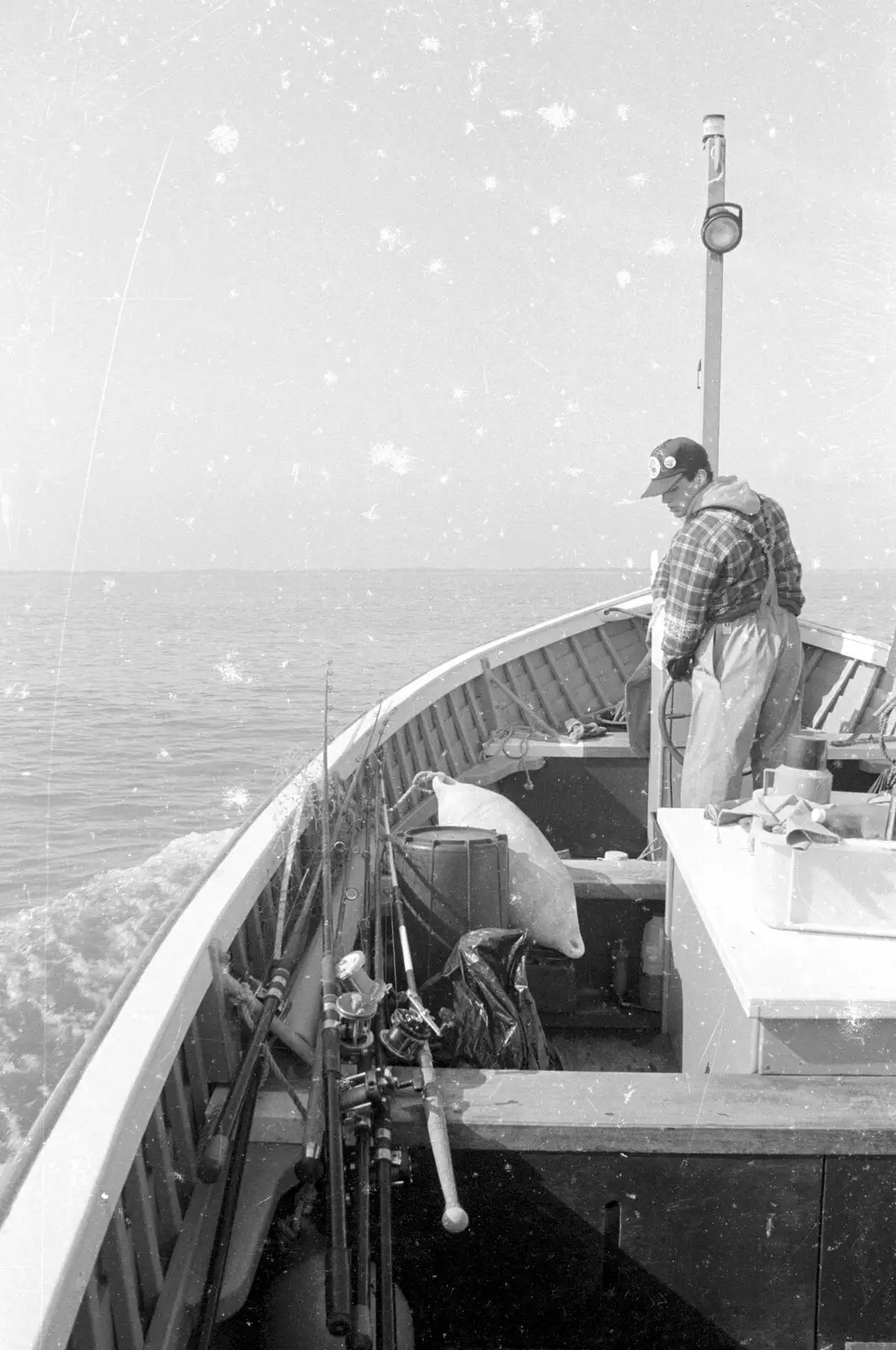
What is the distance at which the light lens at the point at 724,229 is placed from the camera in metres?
6.77

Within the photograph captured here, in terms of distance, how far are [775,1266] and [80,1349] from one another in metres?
1.26

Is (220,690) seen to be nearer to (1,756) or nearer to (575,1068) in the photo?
(1,756)

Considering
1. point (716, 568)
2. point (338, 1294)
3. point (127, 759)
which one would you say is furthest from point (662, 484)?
point (127, 759)

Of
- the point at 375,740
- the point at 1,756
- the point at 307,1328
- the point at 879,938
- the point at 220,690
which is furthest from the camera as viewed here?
the point at 220,690

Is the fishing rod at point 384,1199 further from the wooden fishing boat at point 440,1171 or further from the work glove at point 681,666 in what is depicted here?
the work glove at point 681,666

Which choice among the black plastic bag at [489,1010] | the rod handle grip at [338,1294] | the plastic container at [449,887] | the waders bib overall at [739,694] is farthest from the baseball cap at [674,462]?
the rod handle grip at [338,1294]

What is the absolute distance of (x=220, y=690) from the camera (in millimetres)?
24875

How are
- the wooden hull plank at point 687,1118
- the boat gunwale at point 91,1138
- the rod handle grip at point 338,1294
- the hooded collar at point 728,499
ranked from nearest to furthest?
the boat gunwale at point 91,1138 < the rod handle grip at point 338,1294 < the wooden hull plank at point 687,1118 < the hooded collar at point 728,499

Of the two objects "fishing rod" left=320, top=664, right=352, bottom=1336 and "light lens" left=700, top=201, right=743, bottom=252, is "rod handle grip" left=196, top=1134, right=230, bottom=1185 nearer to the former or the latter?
"fishing rod" left=320, top=664, right=352, bottom=1336

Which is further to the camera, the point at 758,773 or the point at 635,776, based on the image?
the point at 635,776

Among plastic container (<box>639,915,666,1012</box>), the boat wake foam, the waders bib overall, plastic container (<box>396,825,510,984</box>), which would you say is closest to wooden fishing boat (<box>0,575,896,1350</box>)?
plastic container (<box>396,825,510,984</box>)

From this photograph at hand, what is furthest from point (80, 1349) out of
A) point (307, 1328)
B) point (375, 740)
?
point (375, 740)

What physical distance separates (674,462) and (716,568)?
52cm

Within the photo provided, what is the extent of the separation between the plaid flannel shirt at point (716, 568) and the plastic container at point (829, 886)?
2267mm
